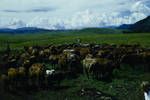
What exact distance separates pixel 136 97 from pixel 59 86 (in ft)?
26.4

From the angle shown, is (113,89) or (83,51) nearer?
(113,89)

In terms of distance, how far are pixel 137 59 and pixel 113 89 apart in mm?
12890

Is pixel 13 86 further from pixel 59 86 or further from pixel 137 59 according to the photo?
pixel 137 59

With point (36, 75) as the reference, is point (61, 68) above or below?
below

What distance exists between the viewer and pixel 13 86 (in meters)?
29.9

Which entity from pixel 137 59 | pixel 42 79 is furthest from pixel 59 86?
pixel 137 59

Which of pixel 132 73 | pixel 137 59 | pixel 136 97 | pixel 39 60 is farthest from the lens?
pixel 39 60

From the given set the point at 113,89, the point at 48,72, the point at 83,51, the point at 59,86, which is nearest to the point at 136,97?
the point at 113,89

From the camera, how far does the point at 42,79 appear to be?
1276 inches

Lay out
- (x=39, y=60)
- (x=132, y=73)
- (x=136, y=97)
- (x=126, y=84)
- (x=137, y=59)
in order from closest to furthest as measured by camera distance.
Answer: (x=136, y=97) < (x=126, y=84) < (x=132, y=73) < (x=137, y=59) < (x=39, y=60)

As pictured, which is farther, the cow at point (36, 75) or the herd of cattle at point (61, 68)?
the cow at point (36, 75)

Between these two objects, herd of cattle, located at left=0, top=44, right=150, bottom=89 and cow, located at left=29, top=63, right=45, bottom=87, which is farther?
cow, located at left=29, top=63, right=45, bottom=87

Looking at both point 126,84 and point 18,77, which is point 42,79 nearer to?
point 18,77

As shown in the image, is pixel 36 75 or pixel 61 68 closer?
pixel 36 75
